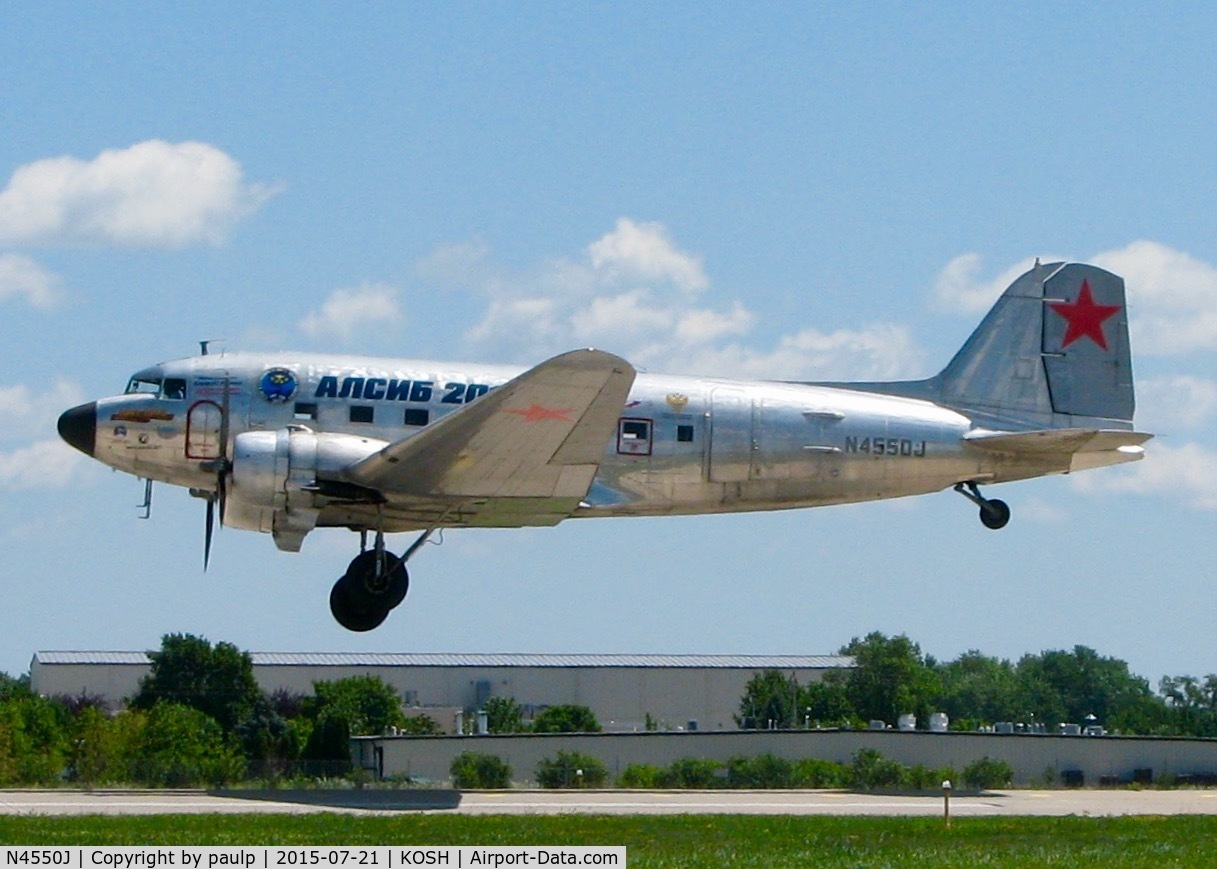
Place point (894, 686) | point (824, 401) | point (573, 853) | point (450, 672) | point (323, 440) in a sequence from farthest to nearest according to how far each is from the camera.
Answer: point (450, 672) → point (894, 686) → point (824, 401) → point (323, 440) → point (573, 853)

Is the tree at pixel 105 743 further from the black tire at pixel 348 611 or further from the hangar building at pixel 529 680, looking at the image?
the hangar building at pixel 529 680

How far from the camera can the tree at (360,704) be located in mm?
55656

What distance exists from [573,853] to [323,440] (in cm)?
718

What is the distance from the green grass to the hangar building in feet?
140

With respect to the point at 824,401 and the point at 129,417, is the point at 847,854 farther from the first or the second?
the point at 129,417

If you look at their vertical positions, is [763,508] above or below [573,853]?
above

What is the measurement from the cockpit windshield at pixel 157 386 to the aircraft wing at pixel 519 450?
101 inches

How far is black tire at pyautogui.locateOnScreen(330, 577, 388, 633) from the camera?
2188cm

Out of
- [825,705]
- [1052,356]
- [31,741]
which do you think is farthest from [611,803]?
[825,705]

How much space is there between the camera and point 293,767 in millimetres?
30484

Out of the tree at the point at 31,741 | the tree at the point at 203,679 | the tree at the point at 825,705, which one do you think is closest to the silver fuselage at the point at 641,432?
the tree at the point at 31,741

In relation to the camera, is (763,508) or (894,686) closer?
(763,508)

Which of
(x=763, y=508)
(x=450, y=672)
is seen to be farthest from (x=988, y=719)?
(x=763, y=508)
